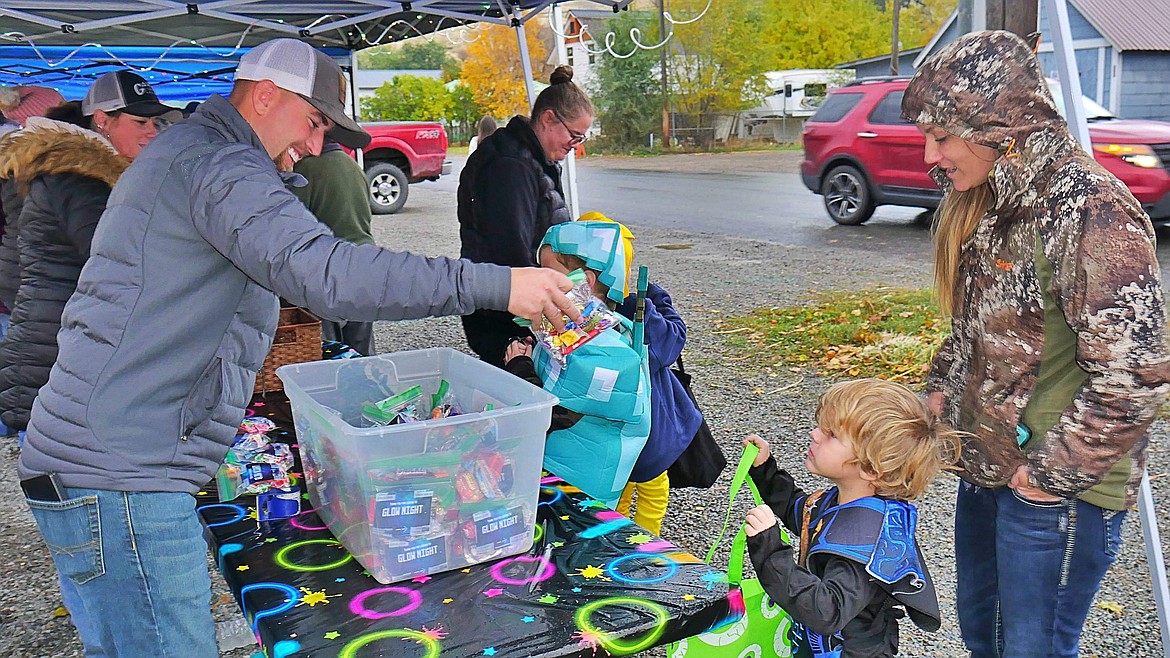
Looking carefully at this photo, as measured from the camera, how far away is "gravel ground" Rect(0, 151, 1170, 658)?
10.1ft

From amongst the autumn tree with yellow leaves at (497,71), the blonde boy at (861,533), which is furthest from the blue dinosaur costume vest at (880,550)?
the autumn tree with yellow leaves at (497,71)

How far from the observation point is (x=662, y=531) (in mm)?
3832

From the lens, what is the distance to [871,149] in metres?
11.0

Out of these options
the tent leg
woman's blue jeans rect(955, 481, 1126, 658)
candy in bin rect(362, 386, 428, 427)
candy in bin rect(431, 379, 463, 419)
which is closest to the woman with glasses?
candy in bin rect(431, 379, 463, 419)

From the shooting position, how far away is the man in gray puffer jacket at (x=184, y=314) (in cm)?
152

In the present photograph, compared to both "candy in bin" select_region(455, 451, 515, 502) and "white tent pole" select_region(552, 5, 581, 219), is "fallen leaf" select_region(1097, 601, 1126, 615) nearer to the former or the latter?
"candy in bin" select_region(455, 451, 515, 502)

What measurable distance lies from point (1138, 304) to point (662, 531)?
247 cm

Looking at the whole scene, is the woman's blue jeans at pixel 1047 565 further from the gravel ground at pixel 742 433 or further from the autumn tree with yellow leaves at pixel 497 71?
the autumn tree with yellow leaves at pixel 497 71

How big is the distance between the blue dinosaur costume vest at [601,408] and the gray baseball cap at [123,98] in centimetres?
179

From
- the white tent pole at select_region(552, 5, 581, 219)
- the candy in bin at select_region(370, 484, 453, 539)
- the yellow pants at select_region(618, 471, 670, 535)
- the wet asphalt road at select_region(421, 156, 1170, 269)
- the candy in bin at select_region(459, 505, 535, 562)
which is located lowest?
the wet asphalt road at select_region(421, 156, 1170, 269)

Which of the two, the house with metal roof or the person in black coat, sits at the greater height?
the house with metal roof

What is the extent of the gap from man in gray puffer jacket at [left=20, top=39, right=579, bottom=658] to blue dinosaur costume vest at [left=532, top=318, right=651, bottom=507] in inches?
26.4

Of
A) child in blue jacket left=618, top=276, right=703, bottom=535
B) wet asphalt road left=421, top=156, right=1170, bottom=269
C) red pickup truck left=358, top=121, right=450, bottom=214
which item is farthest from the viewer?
red pickup truck left=358, top=121, right=450, bottom=214

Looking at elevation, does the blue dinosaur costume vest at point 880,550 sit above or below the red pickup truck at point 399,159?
below
